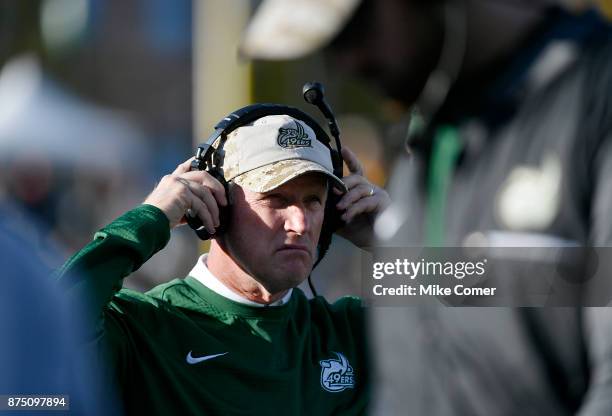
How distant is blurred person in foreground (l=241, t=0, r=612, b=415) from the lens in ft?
3.36

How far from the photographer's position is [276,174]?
1.93 metres

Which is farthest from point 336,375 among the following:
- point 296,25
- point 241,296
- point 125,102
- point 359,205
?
point 125,102

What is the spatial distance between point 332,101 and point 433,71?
3159mm

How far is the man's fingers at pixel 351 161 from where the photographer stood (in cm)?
213

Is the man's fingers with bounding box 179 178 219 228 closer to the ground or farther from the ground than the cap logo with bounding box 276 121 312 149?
closer to the ground

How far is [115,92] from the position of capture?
241 inches

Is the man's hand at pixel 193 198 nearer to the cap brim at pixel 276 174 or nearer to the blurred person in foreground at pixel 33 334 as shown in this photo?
the cap brim at pixel 276 174

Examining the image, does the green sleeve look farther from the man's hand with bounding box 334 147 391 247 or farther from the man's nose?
the man's hand with bounding box 334 147 391 247

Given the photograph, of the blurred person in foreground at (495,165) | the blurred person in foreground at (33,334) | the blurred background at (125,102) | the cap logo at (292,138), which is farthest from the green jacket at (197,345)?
the blurred background at (125,102)

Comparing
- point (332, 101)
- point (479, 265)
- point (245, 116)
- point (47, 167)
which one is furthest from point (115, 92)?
point (479, 265)

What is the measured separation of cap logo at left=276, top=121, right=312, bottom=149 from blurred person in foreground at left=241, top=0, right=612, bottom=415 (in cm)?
76

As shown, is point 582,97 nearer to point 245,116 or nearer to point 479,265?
point 479,265

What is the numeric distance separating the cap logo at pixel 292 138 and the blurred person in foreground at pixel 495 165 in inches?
30.0

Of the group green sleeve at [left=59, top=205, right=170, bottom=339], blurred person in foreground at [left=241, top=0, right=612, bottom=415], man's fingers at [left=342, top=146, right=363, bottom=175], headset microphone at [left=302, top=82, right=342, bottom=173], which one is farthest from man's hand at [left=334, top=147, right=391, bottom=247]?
blurred person in foreground at [left=241, top=0, right=612, bottom=415]
